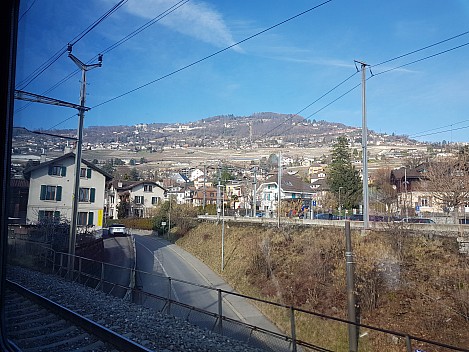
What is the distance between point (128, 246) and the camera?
24969mm

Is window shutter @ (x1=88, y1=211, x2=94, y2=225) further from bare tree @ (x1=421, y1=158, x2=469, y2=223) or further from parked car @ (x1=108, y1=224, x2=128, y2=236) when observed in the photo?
bare tree @ (x1=421, y1=158, x2=469, y2=223)

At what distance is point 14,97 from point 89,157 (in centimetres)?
1582

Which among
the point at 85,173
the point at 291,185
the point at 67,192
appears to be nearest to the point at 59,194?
the point at 67,192

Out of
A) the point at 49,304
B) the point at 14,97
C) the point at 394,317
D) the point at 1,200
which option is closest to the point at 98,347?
the point at 49,304

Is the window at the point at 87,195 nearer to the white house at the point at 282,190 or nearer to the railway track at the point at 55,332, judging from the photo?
the railway track at the point at 55,332

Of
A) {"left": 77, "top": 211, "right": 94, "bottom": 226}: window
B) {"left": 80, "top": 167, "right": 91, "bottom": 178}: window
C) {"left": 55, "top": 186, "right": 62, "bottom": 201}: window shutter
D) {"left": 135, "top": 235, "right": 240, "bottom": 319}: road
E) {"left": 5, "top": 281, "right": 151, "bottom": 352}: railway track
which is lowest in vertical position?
{"left": 135, "top": 235, "right": 240, "bottom": 319}: road

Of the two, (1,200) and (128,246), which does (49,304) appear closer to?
(1,200)

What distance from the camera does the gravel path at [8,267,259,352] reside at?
19.1ft

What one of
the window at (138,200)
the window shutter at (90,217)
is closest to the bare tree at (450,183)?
the window shutter at (90,217)

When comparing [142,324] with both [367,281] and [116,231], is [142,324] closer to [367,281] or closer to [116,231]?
[367,281]

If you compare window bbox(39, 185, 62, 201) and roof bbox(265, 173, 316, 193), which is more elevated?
roof bbox(265, 173, 316, 193)

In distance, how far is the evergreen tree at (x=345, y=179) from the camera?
39.7m

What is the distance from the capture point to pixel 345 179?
1603 inches

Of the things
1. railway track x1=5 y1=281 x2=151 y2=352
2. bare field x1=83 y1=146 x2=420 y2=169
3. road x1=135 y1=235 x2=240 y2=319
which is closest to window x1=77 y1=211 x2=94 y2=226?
road x1=135 y1=235 x2=240 y2=319
